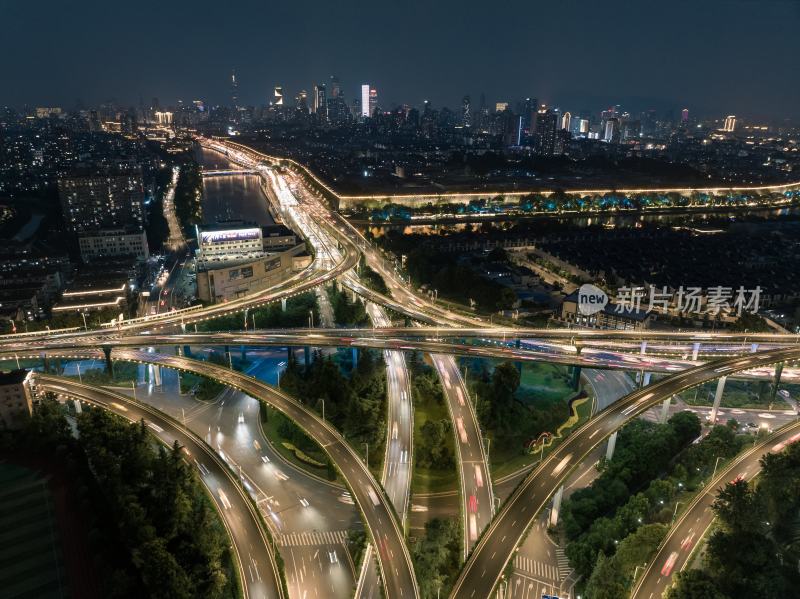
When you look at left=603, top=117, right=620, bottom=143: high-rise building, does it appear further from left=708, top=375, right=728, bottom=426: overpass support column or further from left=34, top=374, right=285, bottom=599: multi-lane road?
left=34, top=374, right=285, bottom=599: multi-lane road

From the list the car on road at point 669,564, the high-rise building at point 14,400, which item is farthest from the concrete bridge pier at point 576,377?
the high-rise building at point 14,400

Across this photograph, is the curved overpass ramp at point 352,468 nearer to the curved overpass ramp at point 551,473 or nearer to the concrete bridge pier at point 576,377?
the curved overpass ramp at point 551,473

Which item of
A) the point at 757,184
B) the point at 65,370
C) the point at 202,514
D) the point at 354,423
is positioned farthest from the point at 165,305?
the point at 757,184

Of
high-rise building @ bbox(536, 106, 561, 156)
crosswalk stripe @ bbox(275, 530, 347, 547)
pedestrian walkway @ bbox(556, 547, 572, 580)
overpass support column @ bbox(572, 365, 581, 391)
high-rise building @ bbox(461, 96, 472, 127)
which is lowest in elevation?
crosswalk stripe @ bbox(275, 530, 347, 547)

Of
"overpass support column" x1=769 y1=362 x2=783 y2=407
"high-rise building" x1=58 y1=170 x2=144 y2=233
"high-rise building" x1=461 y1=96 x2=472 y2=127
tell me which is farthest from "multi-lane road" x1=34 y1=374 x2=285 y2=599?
"high-rise building" x1=461 y1=96 x2=472 y2=127

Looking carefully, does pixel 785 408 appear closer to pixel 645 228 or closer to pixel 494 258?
pixel 494 258

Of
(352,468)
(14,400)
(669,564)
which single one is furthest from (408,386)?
(14,400)

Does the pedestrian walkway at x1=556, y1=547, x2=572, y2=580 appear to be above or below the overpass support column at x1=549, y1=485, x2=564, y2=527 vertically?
below

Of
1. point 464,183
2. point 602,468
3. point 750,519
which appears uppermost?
point 464,183
